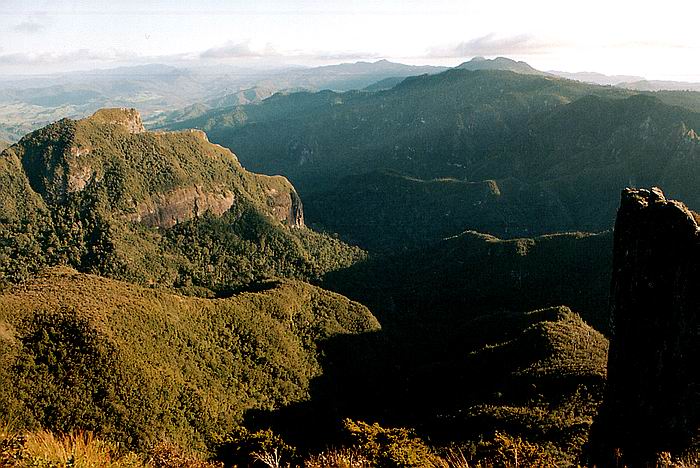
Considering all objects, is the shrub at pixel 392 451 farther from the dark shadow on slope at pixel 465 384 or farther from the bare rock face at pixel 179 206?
the bare rock face at pixel 179 206

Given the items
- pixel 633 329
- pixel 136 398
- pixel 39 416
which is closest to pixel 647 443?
pixel 633 329

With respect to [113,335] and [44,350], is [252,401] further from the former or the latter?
[44,350]

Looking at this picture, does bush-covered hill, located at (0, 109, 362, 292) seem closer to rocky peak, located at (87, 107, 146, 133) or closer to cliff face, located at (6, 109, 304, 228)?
cliff face, located at (6, 109, 304, 228)

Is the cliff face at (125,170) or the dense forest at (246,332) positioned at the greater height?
the cliff face at (125,170)

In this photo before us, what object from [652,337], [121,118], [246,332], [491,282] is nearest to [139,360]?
[246,332]

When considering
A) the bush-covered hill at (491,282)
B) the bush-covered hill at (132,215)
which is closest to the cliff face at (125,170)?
the bush-covered hill at (132,215)

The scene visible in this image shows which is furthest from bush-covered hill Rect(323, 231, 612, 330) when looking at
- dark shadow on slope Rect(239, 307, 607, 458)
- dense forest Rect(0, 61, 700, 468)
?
dark shadow on slope Rect(239, 307, 607, 458)

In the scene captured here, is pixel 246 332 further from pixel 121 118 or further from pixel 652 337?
pixel 121 118
